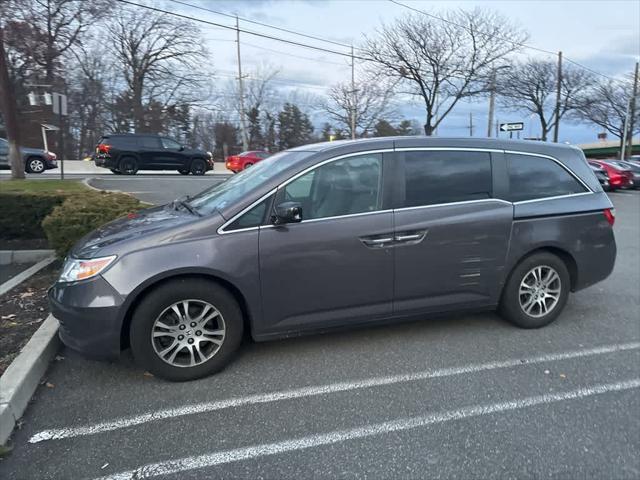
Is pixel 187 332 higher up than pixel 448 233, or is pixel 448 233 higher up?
pixel 448 233

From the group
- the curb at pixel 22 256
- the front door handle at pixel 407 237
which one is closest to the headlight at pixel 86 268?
the front door handle at pixel 407 237

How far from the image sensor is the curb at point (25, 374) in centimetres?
263

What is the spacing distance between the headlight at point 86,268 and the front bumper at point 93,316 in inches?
1.7

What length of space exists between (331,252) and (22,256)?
16.2 ft

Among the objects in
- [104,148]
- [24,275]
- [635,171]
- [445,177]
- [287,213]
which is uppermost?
[104,148]

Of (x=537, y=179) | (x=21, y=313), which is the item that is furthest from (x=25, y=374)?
(x=537, y=179)

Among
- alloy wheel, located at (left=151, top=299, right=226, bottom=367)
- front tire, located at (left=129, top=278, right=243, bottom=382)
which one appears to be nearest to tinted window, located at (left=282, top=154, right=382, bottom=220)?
front tire, located at (left=129, top=278, right=243, bottom=382)

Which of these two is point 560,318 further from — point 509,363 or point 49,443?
point 49,443

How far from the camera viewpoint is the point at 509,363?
138 inches

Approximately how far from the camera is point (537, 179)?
4117mm

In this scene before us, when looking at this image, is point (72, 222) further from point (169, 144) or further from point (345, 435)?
point (169, 144)

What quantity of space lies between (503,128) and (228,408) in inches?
819

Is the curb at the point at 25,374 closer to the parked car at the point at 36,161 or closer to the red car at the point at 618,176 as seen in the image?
the parked car at the point at 36,161

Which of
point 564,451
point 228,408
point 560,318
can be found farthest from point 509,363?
point 228,408
